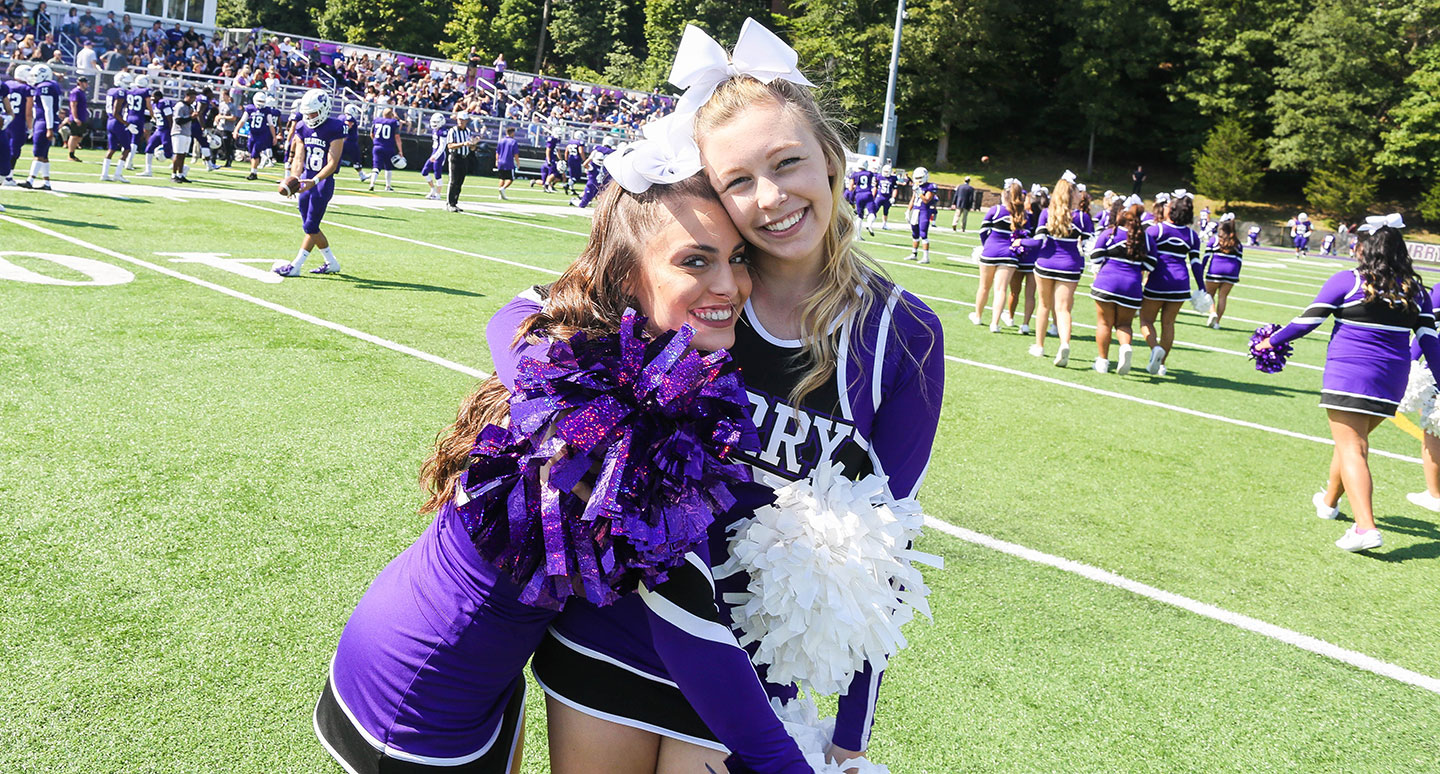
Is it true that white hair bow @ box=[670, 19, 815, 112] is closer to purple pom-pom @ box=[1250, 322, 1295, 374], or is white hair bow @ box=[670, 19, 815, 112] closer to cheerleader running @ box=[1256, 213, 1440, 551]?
cheerleader running @ box=[1256, 213, 1440, 551]

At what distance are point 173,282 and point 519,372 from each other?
8.27 m

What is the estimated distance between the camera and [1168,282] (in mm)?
10109

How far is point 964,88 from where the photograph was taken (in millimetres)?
48875

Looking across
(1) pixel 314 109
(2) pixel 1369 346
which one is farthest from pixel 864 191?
(2) pixel 1369 346

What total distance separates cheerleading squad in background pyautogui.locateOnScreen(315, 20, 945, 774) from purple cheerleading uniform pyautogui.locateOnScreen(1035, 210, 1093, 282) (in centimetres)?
890

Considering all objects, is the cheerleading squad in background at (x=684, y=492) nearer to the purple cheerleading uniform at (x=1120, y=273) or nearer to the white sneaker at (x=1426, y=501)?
the white sneaker at (x=1426, y=501)

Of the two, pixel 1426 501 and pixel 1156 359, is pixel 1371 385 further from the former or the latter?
pixel 1156 359

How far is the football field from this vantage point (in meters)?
3.00

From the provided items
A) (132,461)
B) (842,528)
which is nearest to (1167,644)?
(842,528)

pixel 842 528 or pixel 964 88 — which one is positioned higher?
pixel 964 88

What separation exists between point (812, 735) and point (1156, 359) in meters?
9.43

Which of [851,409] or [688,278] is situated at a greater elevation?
[688,278]

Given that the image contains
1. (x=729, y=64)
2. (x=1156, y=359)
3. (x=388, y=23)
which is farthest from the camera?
(x=388, y=23)

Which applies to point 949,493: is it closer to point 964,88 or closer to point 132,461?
point 132,461
